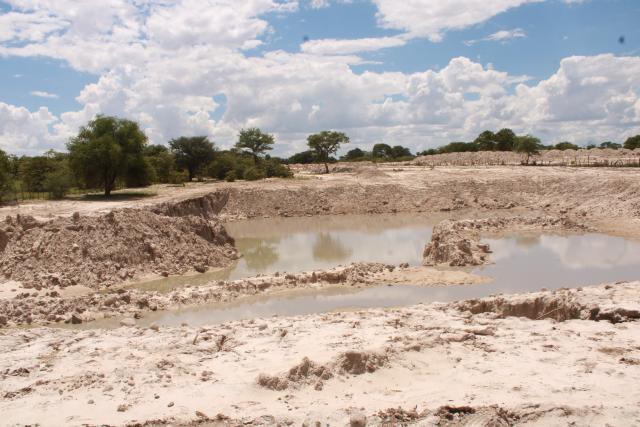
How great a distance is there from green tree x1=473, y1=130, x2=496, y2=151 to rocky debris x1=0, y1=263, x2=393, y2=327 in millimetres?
67868

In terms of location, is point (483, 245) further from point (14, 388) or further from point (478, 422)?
point (14, 388)

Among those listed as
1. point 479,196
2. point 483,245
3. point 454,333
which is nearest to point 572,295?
point 454,333

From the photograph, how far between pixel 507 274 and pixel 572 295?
5.90 m

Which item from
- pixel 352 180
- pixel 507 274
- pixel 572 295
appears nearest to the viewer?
pixel 572 295

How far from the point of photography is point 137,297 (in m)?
14.8

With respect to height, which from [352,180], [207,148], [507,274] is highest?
[207,148]

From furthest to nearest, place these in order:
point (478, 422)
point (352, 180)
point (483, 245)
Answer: point (352, 180)
point (483, 245)
point (478, 422)

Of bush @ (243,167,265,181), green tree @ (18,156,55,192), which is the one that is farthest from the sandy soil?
bush @ (243,167,265,181)

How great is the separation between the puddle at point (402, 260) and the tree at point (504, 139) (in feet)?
176

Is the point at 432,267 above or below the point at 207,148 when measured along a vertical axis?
below

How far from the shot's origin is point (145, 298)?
579 inches

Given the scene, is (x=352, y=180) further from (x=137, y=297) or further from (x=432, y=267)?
(x=137, y=297)

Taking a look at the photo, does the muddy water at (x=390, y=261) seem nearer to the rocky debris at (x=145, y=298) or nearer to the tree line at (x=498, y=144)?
the rocky debris at (x=145, y=298)

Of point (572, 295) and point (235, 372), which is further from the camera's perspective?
point (572, 295)
